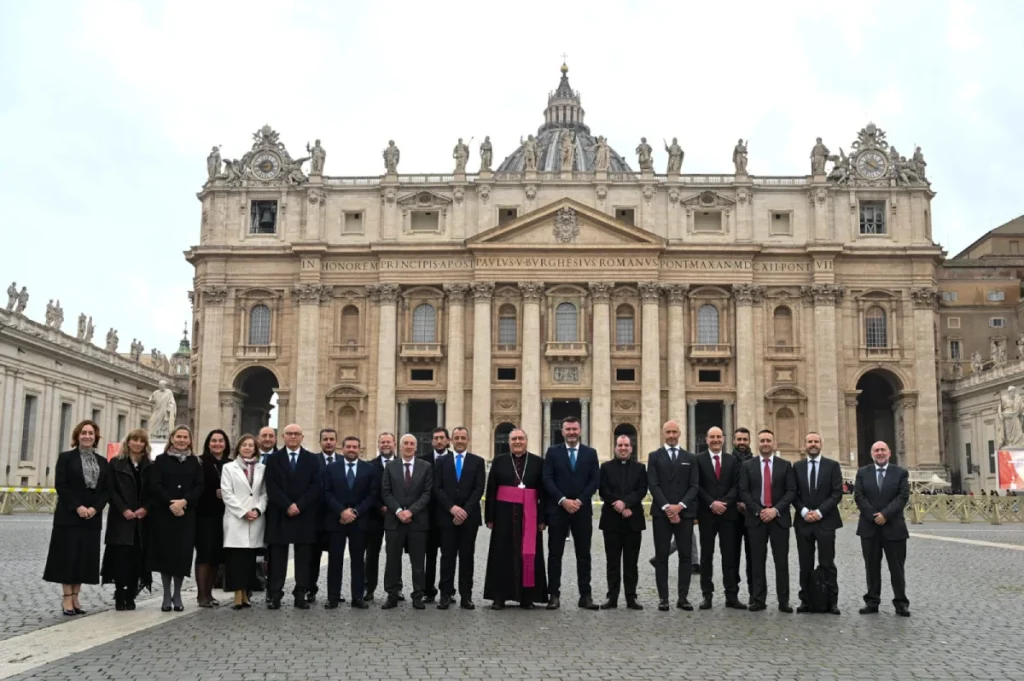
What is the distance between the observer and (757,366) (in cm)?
6012

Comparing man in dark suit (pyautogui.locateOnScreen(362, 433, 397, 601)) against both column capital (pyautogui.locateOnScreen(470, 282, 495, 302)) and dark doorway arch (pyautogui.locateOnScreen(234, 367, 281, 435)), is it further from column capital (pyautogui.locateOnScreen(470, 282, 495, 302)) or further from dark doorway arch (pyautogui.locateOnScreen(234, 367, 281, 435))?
dark doorway arch (pyautogui.locateOnScreen(234, 367, 281, 435))

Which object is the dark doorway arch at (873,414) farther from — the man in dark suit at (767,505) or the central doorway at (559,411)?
the man in dark suit at (767,505)

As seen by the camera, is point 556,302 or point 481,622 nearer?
point 481,622

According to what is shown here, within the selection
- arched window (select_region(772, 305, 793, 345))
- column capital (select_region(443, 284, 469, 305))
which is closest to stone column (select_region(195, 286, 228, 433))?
column capital (select_region(443, 284, 469, 305))

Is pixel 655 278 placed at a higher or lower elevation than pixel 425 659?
higher

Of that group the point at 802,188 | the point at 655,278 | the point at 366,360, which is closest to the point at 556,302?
the point at 655,278

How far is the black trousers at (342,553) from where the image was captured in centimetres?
1336

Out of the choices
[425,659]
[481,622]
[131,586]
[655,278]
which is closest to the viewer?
[425,659]

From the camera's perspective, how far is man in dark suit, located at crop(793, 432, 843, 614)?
43.7 feet

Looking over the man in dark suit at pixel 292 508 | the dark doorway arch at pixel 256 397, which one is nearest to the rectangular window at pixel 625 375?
the dark doorway arch at pixel 256 397

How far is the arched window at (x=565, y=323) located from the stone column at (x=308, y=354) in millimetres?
13330

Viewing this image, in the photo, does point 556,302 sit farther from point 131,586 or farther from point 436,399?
point 131,586

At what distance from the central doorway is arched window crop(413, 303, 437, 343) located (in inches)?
314

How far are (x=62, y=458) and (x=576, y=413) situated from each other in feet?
163
